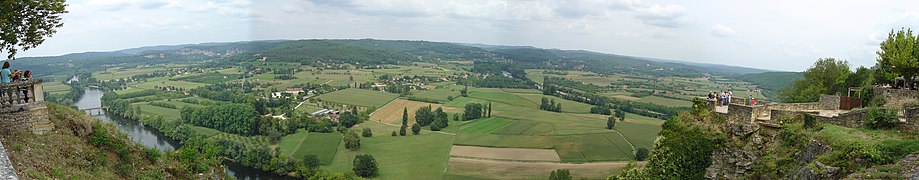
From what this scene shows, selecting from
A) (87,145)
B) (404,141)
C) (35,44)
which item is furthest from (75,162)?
(404,141)

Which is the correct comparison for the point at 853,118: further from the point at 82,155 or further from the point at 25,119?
the point at 25,119

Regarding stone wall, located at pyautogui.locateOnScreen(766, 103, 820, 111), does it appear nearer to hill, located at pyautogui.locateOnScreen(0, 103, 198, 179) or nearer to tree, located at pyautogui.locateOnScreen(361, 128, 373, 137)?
hill, located at pyautogui.locateOnScreen(0, 103, 198, 179)

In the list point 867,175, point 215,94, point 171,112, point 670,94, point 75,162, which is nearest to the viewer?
point 867,175

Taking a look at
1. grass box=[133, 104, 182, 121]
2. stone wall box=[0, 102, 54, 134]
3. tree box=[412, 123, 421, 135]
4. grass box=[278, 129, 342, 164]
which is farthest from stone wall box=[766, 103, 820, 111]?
grass box=[133, 104, 182, 121]

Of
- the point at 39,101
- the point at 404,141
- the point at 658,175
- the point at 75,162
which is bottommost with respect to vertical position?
the point at 404,141

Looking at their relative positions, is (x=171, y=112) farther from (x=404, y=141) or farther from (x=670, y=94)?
(x=670, y=94)

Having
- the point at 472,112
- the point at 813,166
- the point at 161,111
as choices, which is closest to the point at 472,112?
the point at 472,112
